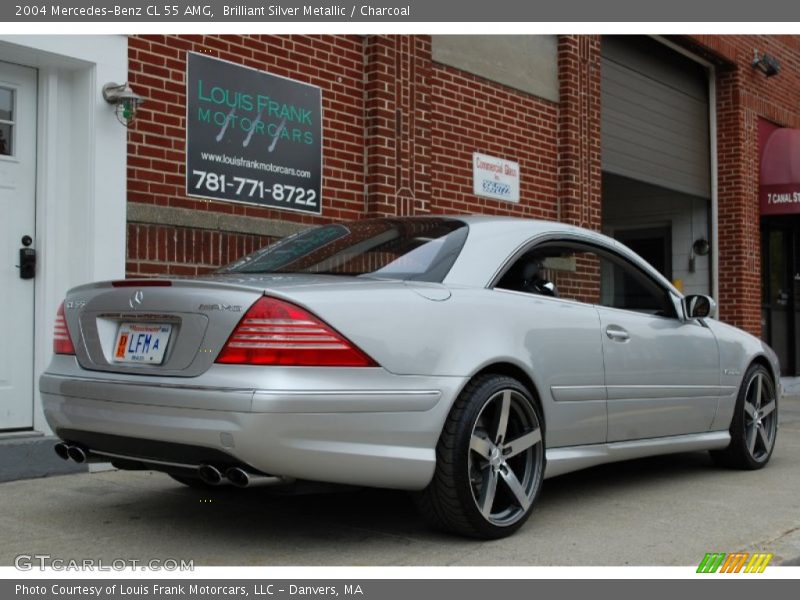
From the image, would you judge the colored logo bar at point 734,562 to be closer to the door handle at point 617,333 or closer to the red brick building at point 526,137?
the door handle at point 617,333

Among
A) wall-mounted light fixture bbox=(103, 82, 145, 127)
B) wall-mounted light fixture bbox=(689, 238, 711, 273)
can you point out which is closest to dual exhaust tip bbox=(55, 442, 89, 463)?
wall-mounted light fixture bbox=(103, 82, 145, 127)

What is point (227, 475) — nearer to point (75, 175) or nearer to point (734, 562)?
point (734, 562)

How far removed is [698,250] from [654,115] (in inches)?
96.9

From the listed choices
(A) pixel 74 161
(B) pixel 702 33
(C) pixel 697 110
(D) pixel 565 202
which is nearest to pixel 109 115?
(A) pixel 74 161

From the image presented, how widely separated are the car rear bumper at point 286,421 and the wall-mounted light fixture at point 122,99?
9.26ft

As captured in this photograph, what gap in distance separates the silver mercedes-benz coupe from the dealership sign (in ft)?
7.25

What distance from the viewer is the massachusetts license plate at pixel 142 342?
152 inches

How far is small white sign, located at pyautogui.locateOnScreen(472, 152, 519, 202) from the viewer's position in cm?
956

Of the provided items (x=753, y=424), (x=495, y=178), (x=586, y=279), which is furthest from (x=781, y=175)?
(x=586, y=279)

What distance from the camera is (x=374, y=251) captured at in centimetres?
453

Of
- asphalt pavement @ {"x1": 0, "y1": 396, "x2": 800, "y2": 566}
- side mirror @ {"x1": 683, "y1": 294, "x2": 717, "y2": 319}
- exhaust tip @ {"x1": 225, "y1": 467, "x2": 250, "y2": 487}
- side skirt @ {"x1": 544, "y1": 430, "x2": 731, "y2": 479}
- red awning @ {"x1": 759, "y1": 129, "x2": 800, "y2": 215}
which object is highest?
red awning @ {"x1": 759, "y1": 129, "x2": 800, "y2": 215}

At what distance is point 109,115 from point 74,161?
37 cm

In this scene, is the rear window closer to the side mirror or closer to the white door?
the side mirror

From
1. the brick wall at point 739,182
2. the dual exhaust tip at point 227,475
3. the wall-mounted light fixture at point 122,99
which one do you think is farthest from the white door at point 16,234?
the brick wall at point 739,182
